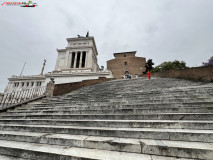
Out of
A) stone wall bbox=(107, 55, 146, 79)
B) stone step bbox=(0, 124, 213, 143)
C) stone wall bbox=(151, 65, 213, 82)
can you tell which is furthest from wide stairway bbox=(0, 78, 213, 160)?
stone wall bbox=(107, 55, 146, 79)

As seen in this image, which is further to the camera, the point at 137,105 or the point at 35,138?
the point at 137,105

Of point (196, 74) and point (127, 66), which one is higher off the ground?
point (127, 66)

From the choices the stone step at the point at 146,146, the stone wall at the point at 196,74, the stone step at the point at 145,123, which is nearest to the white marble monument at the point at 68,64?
the stone wall at the point at 196,74

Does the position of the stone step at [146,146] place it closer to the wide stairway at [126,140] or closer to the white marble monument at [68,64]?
the wide stairway at [126,140]

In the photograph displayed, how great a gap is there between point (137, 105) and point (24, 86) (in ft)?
104

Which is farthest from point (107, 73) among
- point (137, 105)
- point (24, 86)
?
point (24, 86)

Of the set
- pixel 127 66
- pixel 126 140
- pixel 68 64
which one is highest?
pixel 127 66

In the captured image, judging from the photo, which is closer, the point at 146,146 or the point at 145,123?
the point at 146,146

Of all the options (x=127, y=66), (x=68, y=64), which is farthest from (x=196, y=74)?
(x=68, y=64)

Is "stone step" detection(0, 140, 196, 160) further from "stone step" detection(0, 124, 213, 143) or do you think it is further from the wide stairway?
"stone step" detection(0, 124, 213, 143)

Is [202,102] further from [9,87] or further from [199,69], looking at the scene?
[9,87]

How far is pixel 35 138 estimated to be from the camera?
256cm

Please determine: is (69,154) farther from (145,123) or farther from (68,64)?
(68,64)

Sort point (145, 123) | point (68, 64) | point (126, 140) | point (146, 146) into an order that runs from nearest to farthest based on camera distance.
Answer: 1. point (146, 146)
2. point (126, 140)
3. point (145, 123)
4. point (68, 64)
